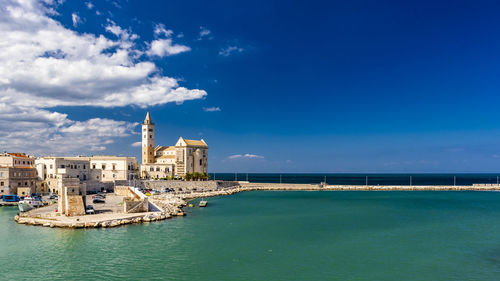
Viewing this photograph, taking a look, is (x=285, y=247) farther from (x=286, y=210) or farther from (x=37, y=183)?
(x=37, y=183)

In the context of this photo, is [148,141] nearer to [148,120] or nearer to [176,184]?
[148,120]

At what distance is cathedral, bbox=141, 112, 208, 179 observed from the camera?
96812 millimetres

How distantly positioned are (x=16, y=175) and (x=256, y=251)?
54.8 meters

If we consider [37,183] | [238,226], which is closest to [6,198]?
[37,183]

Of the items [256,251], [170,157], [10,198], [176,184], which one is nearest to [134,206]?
[256,251]

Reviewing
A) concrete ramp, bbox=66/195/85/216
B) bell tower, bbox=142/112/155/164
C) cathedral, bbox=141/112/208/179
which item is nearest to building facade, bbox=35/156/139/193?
cathedral, bbox=141/112/208/179

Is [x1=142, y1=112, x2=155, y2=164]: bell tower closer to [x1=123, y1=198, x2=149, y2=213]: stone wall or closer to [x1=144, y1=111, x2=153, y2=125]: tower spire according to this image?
[x1=144, y1=111, x2=153, y2=125]: tower spire

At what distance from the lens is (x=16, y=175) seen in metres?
63.4

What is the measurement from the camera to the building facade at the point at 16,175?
6153cm

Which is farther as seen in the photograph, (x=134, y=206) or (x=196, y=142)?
(x=196, y=142)

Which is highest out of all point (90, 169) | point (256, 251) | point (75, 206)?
point (90, 169)

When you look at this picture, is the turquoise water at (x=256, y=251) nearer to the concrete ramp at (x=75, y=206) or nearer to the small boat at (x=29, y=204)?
the small boat at (x=29, y=204)

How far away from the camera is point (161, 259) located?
27.2m

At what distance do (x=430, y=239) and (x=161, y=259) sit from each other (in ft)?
88.6
